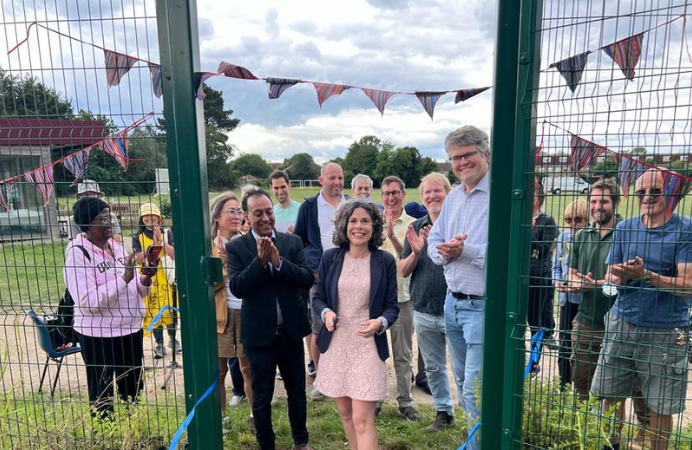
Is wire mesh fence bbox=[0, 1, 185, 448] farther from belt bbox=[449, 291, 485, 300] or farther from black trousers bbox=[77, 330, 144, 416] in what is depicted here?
belt bbox=[449, 291, 485, 300]

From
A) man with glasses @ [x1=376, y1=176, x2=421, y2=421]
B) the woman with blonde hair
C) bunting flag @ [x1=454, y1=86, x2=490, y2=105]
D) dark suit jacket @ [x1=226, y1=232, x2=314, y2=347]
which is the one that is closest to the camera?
bunting flag @ [x1=454, y1=86, x2=490, y2=105]

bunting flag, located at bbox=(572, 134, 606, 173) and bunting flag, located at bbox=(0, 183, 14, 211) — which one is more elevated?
bunting flag, located at bbox=(572, 134, 606, 173)

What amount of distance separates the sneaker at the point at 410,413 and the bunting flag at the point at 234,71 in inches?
113

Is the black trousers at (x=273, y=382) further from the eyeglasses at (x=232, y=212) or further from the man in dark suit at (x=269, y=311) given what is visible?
the eyeglasses at (x=232, y=212)

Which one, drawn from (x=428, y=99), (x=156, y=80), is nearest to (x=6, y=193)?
(x=156, y=80)

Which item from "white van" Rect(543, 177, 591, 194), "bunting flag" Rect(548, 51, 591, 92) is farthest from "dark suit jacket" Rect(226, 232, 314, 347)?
"bunting flag" Rect(548, 51, 591, 92)

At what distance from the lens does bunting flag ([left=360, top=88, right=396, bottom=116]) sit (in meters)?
2.80

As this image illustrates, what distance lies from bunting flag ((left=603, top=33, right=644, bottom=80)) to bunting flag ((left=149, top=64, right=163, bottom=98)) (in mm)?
1976

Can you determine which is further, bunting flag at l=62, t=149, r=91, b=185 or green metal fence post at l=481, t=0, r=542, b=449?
bunting flag at l=62, t=149, r=91, b=185

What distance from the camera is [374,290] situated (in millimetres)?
2846

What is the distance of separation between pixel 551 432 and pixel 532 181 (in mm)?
1209

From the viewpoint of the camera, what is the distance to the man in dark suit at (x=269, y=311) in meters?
3.07

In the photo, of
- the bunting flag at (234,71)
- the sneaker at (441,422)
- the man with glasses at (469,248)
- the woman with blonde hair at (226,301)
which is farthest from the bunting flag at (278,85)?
the sneaker at (441,422)

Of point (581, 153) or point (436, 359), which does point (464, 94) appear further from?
point (436, 359)
